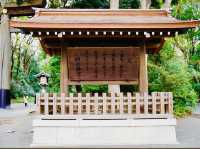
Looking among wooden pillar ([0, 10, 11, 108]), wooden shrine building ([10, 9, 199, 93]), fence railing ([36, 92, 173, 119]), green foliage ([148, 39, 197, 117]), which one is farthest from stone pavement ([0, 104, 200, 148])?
wooden pillar ([0, 10, 11, 108])

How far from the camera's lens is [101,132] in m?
13.0

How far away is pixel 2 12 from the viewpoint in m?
26.9

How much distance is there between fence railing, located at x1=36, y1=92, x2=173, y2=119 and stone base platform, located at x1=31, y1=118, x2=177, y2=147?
9.1 inches

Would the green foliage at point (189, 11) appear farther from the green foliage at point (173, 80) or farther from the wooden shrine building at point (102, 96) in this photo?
the wooden shrine building at point (102, 96)

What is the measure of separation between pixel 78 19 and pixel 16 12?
46.7ft

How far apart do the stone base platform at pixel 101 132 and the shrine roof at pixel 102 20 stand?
3.10 m

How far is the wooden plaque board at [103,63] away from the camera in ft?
47.4

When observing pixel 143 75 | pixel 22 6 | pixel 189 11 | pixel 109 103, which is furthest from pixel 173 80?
pixel 189 11

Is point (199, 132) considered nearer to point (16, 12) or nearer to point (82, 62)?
point (82, 62)

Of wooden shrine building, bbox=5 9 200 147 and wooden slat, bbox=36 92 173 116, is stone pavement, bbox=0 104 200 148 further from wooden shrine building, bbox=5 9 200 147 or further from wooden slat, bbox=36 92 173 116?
wooden slat, bbox=36 92 173 116

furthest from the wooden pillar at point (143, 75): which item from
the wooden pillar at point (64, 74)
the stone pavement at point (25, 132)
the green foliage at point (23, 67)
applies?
the green foliage at point (23, 67)

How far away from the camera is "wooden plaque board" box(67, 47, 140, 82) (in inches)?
568

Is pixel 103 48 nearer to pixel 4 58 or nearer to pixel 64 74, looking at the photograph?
pixel 64 74

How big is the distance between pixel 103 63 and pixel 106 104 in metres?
1.90
